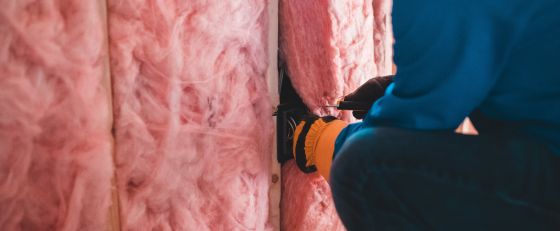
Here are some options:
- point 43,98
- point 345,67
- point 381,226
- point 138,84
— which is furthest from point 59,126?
point 345,67

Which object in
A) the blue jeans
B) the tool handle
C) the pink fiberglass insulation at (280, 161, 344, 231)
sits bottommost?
the pink fiberglass insulation at (280, 161, 344, 231)

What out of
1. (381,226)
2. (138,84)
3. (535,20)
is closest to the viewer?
(535,20)

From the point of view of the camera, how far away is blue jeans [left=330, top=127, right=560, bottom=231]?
46cm

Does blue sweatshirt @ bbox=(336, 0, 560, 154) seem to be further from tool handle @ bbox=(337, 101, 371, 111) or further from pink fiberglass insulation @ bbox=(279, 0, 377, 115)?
pink fiberglass insulation @ bbox=(279, 0, 377, 115)

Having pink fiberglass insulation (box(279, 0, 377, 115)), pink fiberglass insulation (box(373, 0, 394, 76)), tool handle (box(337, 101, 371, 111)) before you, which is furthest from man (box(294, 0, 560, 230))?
pink fiberglass insulation (box(373, 0, 394, 76))

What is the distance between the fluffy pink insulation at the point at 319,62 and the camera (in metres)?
0.93

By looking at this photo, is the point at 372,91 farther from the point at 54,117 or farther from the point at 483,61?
the point at 54,117

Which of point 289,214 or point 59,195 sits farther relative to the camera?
point 289,214

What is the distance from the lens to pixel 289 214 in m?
1.01

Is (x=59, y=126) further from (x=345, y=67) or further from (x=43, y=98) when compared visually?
(x=345, y=67)

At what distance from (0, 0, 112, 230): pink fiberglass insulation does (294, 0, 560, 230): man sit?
45 centimetres

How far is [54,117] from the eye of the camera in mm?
608

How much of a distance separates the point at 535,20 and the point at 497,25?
4cm

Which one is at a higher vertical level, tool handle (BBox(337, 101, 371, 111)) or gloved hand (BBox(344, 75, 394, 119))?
gloved hand (BBox(344, 75, 394, 119))
